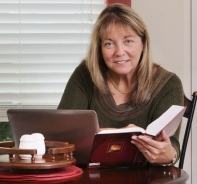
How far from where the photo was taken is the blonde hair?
2.26 metres

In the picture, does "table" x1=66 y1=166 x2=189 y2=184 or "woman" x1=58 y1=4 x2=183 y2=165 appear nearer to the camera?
"table" x1=66 y1=166 x2=189 y2=184

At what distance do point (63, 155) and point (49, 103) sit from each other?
1.21 meters

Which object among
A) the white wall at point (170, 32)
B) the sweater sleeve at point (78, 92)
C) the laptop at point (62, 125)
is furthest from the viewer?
the white wall at point (170, 32)

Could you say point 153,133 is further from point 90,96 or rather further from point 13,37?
point 13,37

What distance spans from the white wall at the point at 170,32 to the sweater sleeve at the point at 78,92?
548mm

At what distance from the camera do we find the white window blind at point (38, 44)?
9.28ft

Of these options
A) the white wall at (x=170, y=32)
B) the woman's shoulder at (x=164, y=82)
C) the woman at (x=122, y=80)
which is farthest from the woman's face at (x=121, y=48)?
the white wall at (x=170, y=32)

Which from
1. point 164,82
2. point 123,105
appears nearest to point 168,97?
point 164,82

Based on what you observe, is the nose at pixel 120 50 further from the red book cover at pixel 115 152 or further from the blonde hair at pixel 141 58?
the red book cover at pixel 115 152

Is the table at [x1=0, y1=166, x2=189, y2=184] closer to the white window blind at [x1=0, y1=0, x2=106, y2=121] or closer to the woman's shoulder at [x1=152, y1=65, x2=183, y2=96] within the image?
the woman's shoulder at [x1=152, y1=65, x2=183, y2=96]

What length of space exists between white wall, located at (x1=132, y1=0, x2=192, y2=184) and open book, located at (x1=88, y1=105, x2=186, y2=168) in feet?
3.41

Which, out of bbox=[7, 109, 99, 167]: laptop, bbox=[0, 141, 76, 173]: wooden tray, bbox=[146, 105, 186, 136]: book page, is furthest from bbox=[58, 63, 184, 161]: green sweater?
bbox=[0, 141, 76, 173]: wooden tray

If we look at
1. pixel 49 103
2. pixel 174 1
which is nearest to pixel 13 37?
pixel 49 103

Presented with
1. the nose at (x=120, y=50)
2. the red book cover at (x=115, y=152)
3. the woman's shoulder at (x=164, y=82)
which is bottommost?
the red book cover at (x=115, y=152)
